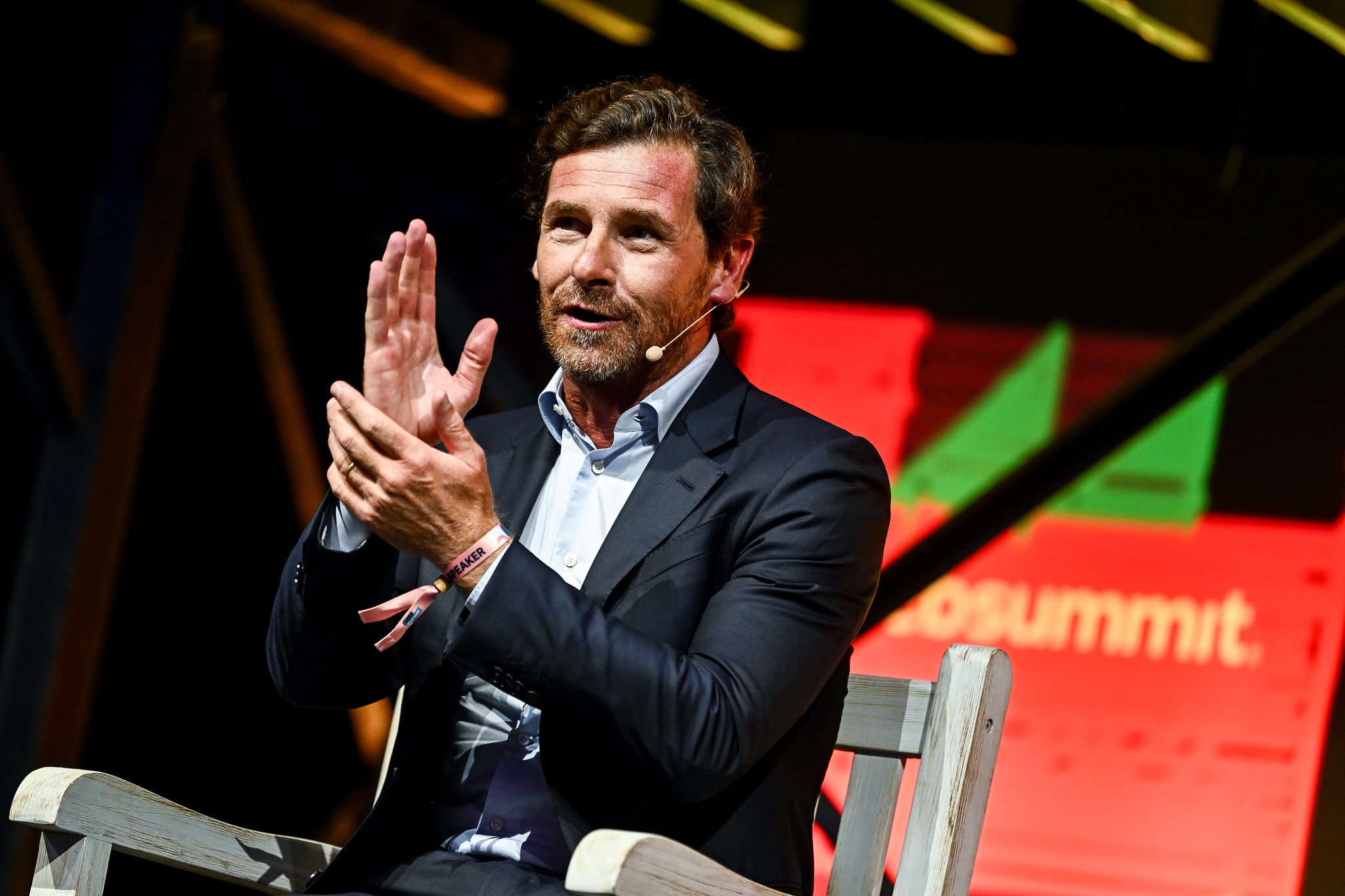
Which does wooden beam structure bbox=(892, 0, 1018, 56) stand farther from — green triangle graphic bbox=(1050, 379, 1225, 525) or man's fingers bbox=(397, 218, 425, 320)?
man's fingers bbox=(397, 218, 425, 320)

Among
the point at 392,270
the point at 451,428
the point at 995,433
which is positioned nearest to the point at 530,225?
the point at 995,433

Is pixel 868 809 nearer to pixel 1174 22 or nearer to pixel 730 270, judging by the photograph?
pixel 730 270

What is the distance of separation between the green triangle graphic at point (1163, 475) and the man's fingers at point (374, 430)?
5.99ft

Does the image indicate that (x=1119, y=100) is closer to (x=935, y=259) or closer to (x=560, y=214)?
(x=935, y=259)

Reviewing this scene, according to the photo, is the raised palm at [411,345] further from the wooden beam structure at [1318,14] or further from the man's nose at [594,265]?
the wooden beam structure at [1318,14]

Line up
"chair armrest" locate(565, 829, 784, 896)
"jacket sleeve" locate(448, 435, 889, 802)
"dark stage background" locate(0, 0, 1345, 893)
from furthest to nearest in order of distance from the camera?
"dark stage background" locate(0, 0, 1345, 893), "jacket sleeve" locate(448, 435, 889, 802), "chair armrest" locate(565, 829, 784, 896)

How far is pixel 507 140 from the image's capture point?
3.54 metres

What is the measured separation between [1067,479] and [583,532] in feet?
3.38

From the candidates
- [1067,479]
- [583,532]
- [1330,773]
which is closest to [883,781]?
[583,532]

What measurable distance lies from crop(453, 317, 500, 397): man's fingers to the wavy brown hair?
37 cm

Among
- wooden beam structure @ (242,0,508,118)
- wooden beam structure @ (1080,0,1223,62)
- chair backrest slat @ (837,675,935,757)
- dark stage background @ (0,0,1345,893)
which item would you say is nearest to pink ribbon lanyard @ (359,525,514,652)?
chair backrest slat @ (837,675,935,757)

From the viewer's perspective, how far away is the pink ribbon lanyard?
4.25 ft

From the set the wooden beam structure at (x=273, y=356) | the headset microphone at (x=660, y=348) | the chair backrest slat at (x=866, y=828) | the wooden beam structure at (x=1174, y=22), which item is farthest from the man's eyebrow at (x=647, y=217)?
the wooden beam structure at (x=273, y=356)

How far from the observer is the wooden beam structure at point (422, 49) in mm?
3484
